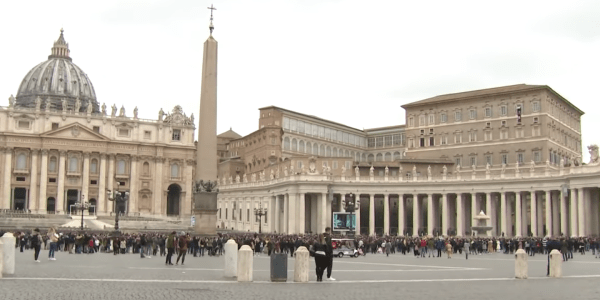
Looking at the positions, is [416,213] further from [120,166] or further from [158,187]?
[120,166]

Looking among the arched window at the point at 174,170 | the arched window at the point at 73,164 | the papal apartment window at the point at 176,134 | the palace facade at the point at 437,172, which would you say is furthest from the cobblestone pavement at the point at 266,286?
the papal apartment window at the point at 176,134

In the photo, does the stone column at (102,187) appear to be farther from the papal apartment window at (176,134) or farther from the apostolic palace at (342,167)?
the papal apartment window at (176,134)

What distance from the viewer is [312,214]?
76812 mm

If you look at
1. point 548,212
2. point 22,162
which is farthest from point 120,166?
point 548,212

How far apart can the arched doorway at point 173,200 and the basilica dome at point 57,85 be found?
29159 millimetres

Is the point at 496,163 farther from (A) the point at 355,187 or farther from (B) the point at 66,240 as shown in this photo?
(B) the point at 66,240

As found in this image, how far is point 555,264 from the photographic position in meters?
22.1

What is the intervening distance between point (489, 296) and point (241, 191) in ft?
241

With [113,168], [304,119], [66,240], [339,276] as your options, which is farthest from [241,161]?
[339,276]

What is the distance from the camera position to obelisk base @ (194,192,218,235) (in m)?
38.7

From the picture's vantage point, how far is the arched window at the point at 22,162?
335 feet

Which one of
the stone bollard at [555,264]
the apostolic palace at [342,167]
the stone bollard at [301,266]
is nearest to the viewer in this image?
the stone bollard at [301,266]

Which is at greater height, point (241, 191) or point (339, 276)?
point (241, 191)

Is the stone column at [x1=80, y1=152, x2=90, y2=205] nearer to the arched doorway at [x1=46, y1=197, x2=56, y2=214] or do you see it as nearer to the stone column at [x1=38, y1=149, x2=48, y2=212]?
the arched doorway at [x1=46, y1=197, x2=56, y2=214]
